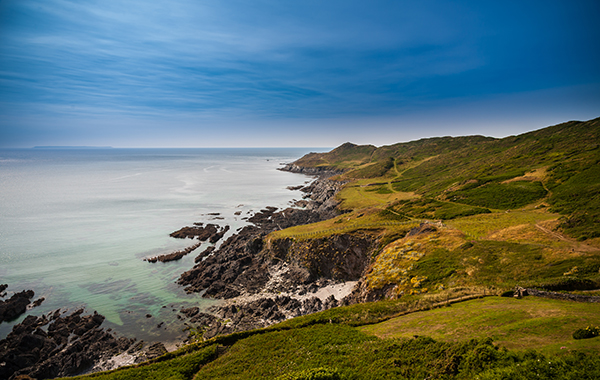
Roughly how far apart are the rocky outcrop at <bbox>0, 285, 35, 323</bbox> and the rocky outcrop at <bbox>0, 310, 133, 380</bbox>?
123 inches

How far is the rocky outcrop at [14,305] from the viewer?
34.2m

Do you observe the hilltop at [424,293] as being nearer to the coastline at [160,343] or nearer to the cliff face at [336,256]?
the cliff face at [336,256]

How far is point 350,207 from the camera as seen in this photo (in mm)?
77562

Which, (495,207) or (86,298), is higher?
(495,207)

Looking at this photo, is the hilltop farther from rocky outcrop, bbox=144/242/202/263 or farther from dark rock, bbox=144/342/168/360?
rocky outcrop, bbox=144/242/202/263

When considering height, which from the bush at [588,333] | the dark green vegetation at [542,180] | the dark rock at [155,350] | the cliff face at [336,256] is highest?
the dark green vegetation at [542,180]

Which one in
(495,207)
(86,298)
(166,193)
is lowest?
(86,298)

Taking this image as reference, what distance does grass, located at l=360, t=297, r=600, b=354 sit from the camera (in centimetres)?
1397

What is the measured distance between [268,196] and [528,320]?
4229 inches

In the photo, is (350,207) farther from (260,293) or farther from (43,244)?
(43,244)

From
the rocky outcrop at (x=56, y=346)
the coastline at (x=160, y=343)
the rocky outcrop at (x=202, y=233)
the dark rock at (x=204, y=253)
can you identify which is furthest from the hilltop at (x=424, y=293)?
the rocky outcrop at (x=56, y=346)

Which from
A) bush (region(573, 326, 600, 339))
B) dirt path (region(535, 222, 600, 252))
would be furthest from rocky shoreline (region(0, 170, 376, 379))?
bush (region(573, 326, 600, 339))

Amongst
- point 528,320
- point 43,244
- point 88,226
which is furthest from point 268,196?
point 528,320

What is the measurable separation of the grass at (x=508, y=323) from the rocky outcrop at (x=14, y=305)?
4790 centimetres
